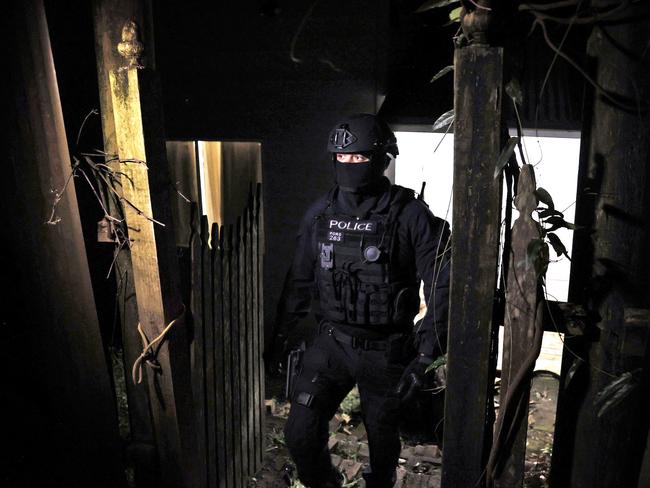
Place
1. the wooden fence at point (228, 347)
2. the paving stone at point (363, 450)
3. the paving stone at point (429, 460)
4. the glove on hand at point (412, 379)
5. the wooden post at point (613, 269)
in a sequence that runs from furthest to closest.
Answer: the paving stone at point (363, 450) → the paving stone at point (429, 460) → the glove on hand at point (412, 379) → the wooden fence at point (228, 347) → the wooden post at point (613, 269)

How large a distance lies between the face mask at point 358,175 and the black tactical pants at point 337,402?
100 cm

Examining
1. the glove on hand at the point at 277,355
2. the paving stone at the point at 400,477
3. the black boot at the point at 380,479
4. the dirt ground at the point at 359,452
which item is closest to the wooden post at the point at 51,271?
the glove on hand at the point at 277,355

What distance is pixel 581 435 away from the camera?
1703 millimetres

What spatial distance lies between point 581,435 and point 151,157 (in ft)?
5.47

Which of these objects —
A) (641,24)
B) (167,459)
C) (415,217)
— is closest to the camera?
(641,24)

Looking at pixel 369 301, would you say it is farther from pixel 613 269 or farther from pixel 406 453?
pixel 613 269

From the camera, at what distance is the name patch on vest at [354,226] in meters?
3.44

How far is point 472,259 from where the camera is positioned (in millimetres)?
1610

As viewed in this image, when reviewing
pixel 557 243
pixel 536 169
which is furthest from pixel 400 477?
pixel 536 169

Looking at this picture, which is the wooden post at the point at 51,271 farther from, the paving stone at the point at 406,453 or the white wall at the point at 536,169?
the white wall at the point at 536,169

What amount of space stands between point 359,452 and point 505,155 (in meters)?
3.53

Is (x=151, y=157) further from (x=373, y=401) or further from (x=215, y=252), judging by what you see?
(x=373, y=401)

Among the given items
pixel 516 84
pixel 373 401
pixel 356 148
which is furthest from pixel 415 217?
pixel 516 84

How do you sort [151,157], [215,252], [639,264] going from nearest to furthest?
[639,264]
[151,157]
[215,252]
